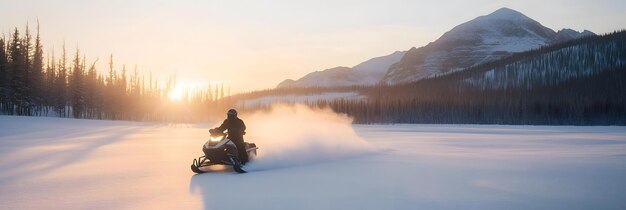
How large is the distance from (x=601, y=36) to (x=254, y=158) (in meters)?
143

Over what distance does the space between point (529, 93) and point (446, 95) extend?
19077 millimetres

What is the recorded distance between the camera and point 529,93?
99562 mm

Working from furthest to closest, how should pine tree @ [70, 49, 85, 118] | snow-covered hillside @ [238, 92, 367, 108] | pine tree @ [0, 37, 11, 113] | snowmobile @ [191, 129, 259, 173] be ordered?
1. snow-covered hillside @ [238, 92, 367, 108]
2. pine tree @ [70, 49, 85, 118]
3. pine tree @ [0, 37, 11, 113]
4. snowmobile @ [191, 129, 259, 173]

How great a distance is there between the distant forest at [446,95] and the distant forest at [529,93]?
0.62ft

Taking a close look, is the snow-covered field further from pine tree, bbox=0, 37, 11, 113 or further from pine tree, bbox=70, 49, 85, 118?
pine tree, bbox=70, 49, 85, 118

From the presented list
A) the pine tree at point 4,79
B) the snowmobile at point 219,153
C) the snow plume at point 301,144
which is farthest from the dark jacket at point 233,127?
the pine tree at point 4,79

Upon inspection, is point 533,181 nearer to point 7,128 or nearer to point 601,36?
point 7,128

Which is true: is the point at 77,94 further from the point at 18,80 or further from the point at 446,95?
the point at 446,95

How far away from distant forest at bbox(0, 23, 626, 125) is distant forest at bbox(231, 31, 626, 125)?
0.19 m

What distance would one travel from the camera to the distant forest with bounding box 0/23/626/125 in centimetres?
6756

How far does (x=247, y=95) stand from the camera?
593 feet

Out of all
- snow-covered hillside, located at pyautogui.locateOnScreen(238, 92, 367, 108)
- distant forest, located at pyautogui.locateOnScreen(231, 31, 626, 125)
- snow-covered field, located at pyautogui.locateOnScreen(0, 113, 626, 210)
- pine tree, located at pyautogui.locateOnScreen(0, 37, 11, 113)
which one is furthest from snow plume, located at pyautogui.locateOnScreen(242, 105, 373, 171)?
snow-covered hillside, located at pyautogui.locateOnScreen(238, 92, 367, 108)

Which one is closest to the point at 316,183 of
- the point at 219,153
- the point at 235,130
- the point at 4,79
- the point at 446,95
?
the point at 219,153

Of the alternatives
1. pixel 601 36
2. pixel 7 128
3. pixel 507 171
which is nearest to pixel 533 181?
pixel 507 171
